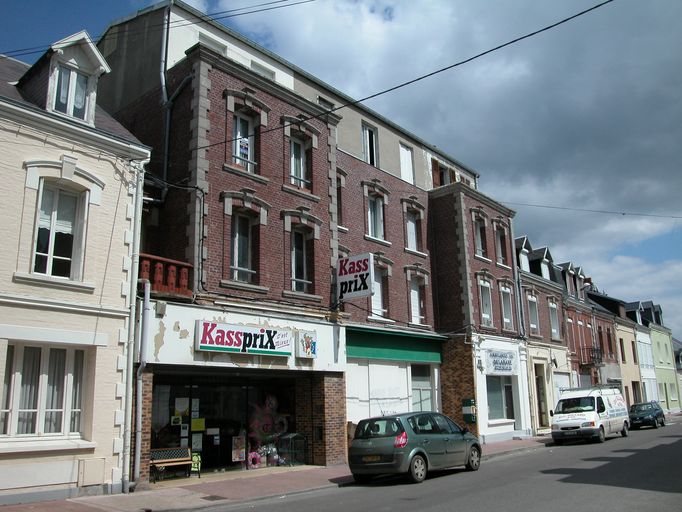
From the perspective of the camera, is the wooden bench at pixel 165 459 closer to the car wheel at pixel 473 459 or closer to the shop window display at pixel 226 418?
the shop window display at pixel 226 418

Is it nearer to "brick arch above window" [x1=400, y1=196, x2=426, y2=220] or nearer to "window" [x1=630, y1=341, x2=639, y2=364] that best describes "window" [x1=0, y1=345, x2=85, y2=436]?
"brick arch above window" [x1=400, y1=196, x2=426, y2=220]

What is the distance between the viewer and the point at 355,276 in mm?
18328

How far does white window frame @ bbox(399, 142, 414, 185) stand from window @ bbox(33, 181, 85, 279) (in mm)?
15623

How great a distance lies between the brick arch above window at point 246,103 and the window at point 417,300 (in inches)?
391

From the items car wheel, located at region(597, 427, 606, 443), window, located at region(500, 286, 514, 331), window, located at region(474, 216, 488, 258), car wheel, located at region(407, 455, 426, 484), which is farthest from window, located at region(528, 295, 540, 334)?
car wheel, located at region(407, 455, 426, 484)

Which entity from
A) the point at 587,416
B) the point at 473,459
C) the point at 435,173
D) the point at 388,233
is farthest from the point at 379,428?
the point at 435,173

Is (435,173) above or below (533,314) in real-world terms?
above

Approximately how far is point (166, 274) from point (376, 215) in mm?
11103

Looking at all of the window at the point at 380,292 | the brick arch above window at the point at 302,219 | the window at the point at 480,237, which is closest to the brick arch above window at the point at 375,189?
the window at the point at 380,292

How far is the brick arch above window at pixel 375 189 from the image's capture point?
23.0m

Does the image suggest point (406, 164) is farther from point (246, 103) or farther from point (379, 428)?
point (379, 428)

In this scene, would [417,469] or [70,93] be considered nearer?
[70,93]

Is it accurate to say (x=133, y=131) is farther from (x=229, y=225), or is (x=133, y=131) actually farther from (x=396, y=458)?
(x=396, y=458)

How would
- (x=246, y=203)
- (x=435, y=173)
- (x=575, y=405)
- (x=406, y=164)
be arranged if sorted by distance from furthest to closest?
(x=435, y=173)
(x=406, y=164)
(x=575, y=405)
(x=246, y=203)
